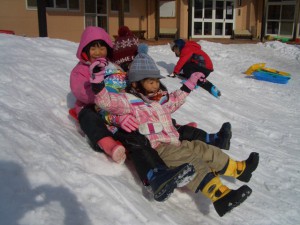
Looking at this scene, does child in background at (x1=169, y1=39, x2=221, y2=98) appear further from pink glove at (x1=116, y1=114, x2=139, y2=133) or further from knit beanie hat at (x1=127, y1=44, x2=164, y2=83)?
pink glove at (x1=116, y1=114, x2=139, y2=133)

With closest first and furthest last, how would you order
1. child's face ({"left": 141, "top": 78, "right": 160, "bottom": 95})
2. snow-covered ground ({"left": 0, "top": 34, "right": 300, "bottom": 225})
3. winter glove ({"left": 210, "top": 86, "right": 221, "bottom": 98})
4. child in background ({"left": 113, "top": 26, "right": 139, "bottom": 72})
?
snow-covered ground ({"left": 0, "top": 34, "right": 300, "bottom": 225}) → child's face ({"left": 141, "top": 78, "right": 160, "bottom": 95}) → child in background ({"left": 113, "top": 26, "right": 139, "bottom": 72}) → winter glove ({"left": 210, "top": 86, "right": 221, "bottom": 98})

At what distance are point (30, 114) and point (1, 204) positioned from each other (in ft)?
5.64

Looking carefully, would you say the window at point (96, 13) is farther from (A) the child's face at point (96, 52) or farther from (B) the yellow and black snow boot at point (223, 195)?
(B) the yellow and black snow boot at point (223, 195)

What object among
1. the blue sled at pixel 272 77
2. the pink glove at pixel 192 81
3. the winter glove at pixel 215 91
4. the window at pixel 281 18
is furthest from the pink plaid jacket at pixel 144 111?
the window at pixel 281 18

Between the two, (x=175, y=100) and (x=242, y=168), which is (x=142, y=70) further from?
(x=242, y=168)

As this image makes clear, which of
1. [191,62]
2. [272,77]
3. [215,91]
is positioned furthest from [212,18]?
[215,91]

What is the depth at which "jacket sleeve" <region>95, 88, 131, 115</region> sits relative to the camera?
2.80 metres

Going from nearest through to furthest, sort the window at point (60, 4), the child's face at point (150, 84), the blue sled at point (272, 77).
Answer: the child's face at point (150, 84) < the blue sled at point (272, 77) < the window at point (60, 4)

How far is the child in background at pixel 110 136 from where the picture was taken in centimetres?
242

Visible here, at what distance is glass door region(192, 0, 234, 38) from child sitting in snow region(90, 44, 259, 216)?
15.9 meters

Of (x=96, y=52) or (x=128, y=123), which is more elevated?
(x=96, y=52)

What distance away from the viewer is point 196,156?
2861 millimetres

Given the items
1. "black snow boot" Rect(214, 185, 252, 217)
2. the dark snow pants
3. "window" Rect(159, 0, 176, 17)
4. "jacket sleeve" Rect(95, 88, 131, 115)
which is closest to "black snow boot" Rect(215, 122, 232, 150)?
"black snow boot" Rect(214, 185, 252, 217)

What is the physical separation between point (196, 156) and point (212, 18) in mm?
17044
